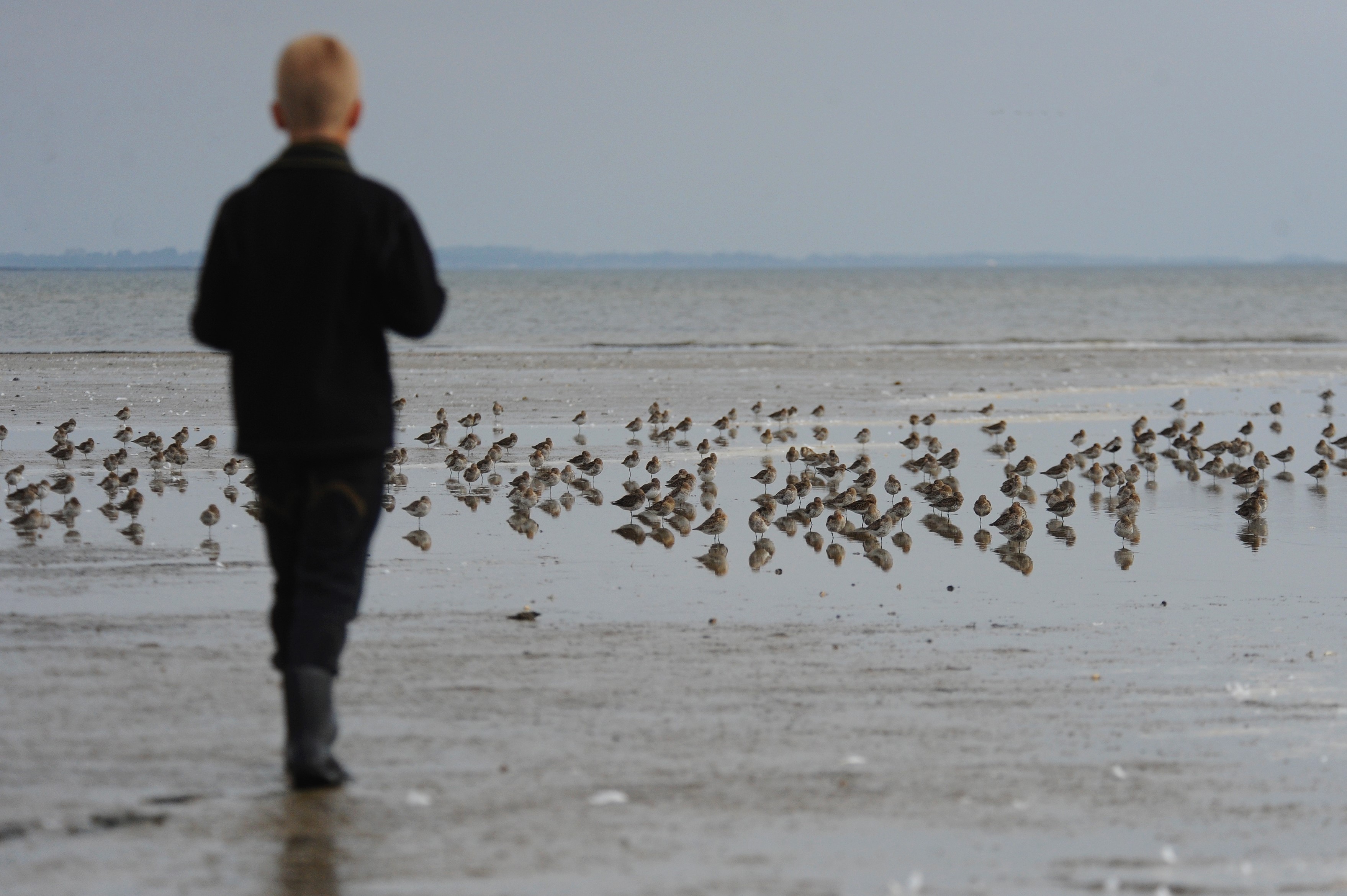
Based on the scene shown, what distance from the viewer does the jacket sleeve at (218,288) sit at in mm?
4996

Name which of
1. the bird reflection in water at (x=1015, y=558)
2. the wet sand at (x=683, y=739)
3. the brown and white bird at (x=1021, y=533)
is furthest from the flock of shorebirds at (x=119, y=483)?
the brown and white bird at (x=1021, y=533)

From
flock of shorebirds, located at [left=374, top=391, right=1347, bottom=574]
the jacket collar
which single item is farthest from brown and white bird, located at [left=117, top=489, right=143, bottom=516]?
the jacket collar

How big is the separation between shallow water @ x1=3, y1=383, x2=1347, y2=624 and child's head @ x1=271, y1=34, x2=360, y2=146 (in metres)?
4.27

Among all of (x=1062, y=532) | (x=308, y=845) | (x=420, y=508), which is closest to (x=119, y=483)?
(x=420, y=508)

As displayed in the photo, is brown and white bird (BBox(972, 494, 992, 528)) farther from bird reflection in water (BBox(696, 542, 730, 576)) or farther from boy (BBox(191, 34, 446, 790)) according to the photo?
boy (BBox(191, 34, 446, 790))

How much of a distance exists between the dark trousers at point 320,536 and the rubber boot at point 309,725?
0.04m

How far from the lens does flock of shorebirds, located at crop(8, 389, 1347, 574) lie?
42.6ft

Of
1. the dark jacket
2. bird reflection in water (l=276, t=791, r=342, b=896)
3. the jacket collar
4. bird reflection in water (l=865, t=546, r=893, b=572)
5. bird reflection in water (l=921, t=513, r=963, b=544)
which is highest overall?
the jacket collar

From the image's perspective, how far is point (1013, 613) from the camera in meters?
9.18

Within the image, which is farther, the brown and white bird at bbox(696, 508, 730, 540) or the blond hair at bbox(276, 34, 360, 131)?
the brown and white bird at bbox(696, 508, 730, 540)

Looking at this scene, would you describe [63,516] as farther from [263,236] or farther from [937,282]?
[937,282]

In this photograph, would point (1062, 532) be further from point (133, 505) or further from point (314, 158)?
point (314, 158)

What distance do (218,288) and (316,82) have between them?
747 mm

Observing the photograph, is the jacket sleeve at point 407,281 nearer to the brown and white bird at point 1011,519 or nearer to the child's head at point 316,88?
the child's head at point 316,88
